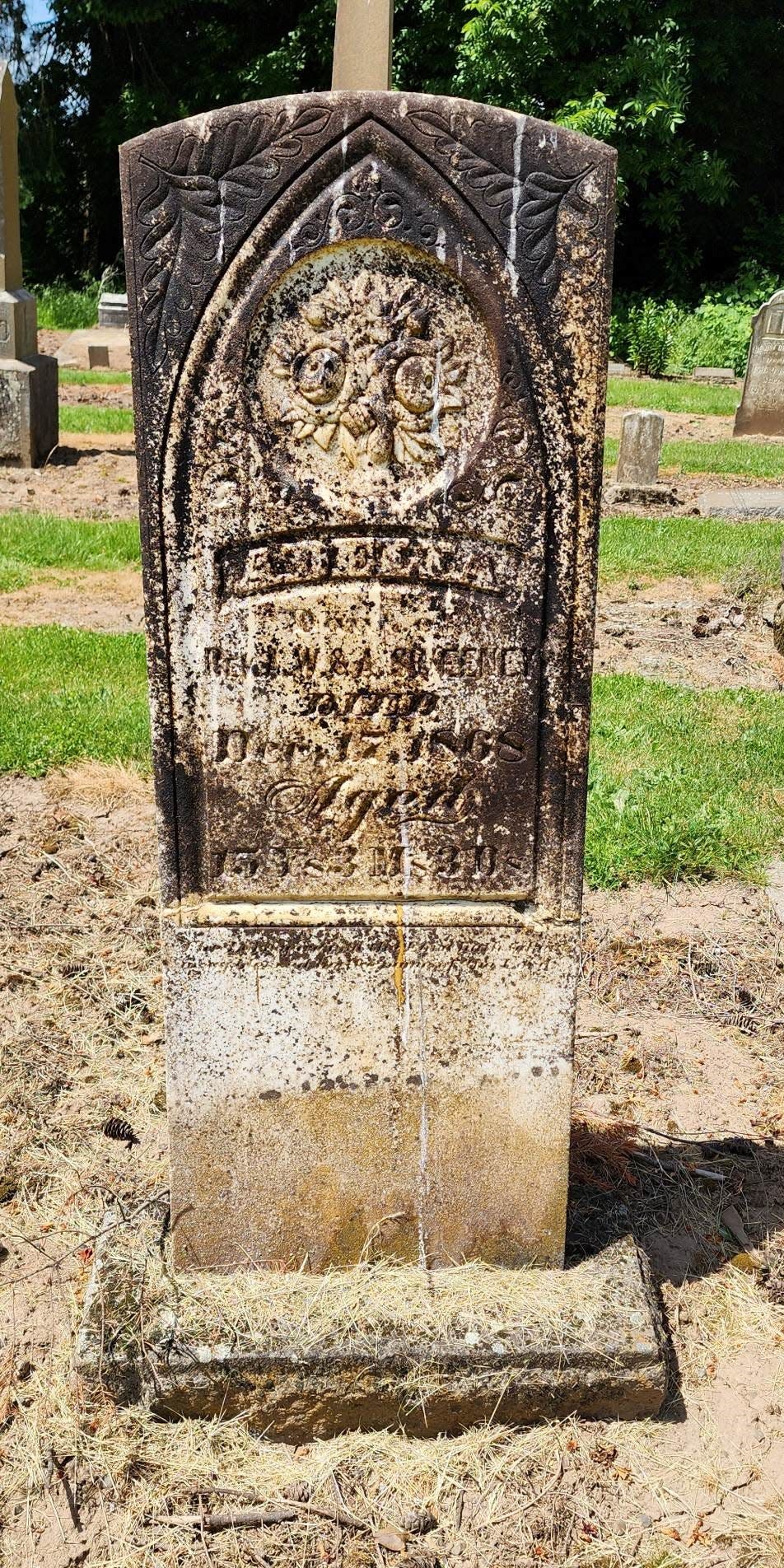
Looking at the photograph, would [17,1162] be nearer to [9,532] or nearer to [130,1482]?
[130,1482]

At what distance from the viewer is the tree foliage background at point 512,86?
19.6m

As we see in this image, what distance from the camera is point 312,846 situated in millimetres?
2441

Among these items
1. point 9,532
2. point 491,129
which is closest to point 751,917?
point 491,129

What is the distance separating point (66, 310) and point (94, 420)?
398 inches

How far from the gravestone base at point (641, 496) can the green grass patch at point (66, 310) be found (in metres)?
13.8

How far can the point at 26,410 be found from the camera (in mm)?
10805

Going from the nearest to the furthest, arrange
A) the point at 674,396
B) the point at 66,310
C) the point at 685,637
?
the point at 685,637 → the point at 674,396 → the point at 66,310

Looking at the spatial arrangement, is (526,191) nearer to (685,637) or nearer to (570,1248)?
(570,1248)

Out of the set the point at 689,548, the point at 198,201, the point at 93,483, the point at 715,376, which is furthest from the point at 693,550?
the point at 715,376

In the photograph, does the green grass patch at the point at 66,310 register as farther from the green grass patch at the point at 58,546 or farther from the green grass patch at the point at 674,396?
the green grass patch at the point at 58,546

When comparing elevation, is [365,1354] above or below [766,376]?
below

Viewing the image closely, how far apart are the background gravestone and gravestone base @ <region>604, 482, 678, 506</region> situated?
868cm

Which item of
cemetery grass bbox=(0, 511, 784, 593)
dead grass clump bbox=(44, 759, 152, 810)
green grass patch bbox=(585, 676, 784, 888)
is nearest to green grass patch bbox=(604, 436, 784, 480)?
cemetery grass bbox=(0, 511, 784, 593)

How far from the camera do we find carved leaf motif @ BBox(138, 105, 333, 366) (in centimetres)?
206
